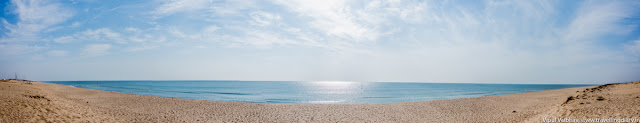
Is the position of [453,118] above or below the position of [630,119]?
below

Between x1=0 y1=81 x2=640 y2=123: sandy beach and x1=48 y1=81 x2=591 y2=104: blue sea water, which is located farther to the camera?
x1=48 y1=81 x2=591 y2=104: blue sea water

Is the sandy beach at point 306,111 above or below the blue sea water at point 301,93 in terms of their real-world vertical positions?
above

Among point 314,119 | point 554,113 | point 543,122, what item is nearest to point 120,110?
point 314,119

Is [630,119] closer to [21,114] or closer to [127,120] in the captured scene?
[127,120]

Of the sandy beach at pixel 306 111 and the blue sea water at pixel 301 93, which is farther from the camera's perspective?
the blue sea water at pixel 301 93

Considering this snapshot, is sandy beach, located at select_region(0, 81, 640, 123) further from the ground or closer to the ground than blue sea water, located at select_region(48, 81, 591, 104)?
further from the ground

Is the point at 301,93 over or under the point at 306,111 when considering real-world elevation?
under

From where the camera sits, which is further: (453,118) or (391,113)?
(391,113)

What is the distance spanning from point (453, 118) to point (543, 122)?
17.0 feet

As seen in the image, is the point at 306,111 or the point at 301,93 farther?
the point at 301,93

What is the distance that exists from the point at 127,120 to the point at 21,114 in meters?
4.28

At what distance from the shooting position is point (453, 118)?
18109mm

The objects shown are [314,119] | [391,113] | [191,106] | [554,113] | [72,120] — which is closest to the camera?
[72,120]

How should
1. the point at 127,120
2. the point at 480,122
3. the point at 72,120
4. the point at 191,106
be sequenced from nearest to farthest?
the point at 72,120 < the point at 127,120 < the point at 480,122 < the point at 191,106
